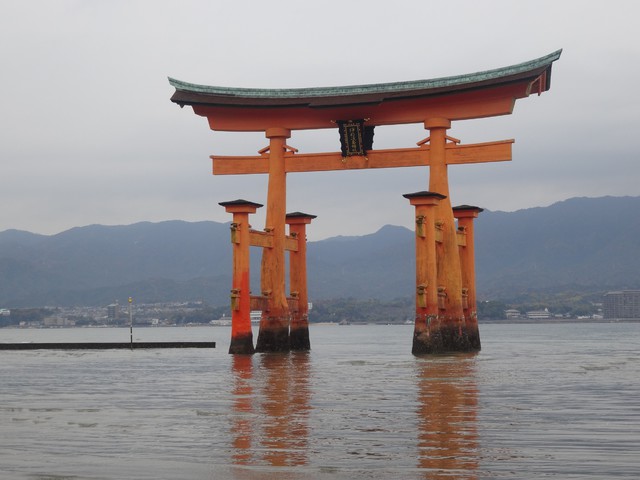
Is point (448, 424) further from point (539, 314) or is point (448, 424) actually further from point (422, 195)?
point (539, 314)

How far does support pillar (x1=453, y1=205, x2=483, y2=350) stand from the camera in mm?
42344

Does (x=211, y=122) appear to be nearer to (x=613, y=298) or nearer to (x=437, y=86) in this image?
(x=437, y=86)

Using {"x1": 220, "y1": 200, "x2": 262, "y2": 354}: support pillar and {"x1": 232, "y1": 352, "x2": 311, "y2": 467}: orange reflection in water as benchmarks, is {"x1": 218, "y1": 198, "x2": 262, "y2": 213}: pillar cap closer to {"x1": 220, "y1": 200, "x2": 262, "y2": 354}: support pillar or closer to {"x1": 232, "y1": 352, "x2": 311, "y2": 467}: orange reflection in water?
{"x1": 220, "y1": 200, "x2": 262, "y2": 354}: support pillar

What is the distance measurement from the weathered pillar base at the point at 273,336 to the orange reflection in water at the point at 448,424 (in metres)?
13.5

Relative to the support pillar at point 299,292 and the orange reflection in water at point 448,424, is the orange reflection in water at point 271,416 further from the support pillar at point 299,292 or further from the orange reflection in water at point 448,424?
the support pillar at point 299,292

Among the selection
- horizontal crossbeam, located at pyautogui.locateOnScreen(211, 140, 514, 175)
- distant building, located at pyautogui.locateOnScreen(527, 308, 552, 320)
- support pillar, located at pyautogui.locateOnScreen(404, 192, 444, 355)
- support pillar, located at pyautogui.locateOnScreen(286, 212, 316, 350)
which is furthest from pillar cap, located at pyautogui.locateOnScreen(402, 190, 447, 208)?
distant building, located at pyautogui.locateOnScreen(527, 308, 552, 320)

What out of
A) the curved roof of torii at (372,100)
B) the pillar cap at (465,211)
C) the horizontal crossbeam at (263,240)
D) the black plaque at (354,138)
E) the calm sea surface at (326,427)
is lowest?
the calm sea surface at (326,427)

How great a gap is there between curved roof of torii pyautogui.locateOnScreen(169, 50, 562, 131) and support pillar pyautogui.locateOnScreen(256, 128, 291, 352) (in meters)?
1.29

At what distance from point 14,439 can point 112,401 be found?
20.6 feet

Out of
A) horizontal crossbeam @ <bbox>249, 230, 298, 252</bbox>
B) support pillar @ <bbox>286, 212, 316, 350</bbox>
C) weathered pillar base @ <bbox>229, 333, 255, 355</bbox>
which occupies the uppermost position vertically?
horizontal crossbeam @ <bbox>249, 230, 298, 252</bbox>

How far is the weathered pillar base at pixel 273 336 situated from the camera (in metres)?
39.1

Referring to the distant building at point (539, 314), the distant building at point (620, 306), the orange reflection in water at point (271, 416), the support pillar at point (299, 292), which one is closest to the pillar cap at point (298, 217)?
the support pillar at point (299, 292)

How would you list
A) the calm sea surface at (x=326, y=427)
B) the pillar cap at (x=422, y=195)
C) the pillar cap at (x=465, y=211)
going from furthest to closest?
the pillar cap at (x=465, y=211), the pillar cap at (x=422, y=195), the calm sea surface at (x=326, y=427)

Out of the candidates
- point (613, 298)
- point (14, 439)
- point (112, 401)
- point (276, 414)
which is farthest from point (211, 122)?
point (613, 298)
